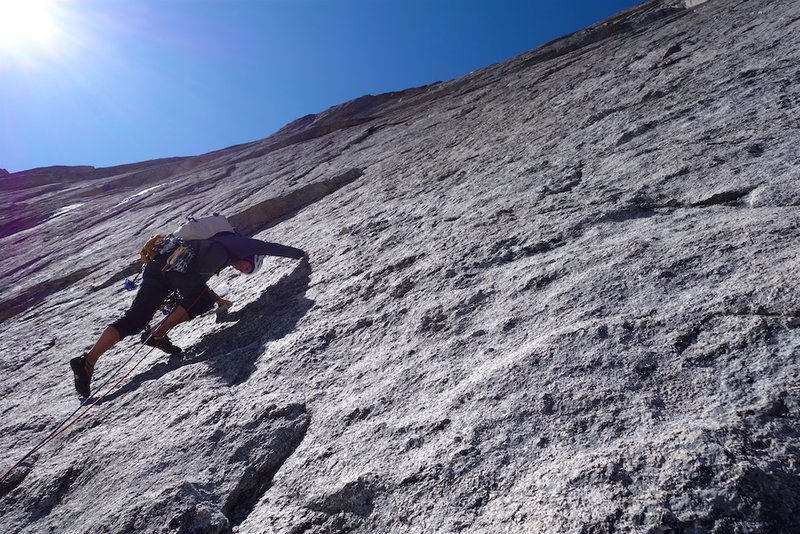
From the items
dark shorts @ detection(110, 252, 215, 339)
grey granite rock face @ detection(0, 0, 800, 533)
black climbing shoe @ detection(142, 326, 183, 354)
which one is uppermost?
dark shorts @ detection(110, 252, 215, 339)

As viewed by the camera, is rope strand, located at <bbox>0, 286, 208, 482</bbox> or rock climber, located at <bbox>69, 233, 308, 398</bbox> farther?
rock climber, located at <bbox>69, 233, 308, 398</bbox>

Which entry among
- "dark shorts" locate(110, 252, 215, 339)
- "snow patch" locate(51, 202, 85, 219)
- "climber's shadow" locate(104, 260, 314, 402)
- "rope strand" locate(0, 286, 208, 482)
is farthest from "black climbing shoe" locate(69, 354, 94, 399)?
"snow patch" locate(51, 202, 85, 219)

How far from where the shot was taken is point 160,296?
447cm

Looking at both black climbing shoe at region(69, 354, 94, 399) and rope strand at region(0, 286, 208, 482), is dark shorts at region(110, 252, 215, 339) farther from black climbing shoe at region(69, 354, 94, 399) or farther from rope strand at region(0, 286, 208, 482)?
black climbing shoe at region(69, 354, 94, 399)

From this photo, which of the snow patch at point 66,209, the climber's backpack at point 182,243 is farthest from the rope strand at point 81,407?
the snow patch at point 66,209

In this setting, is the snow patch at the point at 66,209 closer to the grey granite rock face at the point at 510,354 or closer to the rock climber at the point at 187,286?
the grey granite rock face at the point at 510,354

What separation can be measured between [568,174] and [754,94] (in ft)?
4.39

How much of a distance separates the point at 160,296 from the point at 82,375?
92 cm

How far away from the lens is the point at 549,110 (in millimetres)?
5797

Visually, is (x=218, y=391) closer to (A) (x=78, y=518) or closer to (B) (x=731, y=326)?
(A) (x=78, y=518)

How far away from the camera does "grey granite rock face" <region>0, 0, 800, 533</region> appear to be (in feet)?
4.96

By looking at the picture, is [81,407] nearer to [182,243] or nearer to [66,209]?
[182,243]

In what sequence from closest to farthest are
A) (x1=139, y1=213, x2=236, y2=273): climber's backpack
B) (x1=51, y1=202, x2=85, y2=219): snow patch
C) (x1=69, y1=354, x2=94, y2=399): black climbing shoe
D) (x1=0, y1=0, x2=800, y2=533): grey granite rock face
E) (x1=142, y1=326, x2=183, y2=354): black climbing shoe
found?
1. (x1=0, y1=0, x2=800, y2=533): grey granite rock face
2. (x1=69, y1=354, x2=94, y2=399): black climbing shoe
3. (x1=142, y1=326, x2=183, y2=354): black climbing shoe
4. (x1=139, y1=213, x2=236, y2=273): climber's backpack
5. (x1=51, y1=202, x2=85, y2=219): snow patch

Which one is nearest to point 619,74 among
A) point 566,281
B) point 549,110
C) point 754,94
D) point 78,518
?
point 549,110
